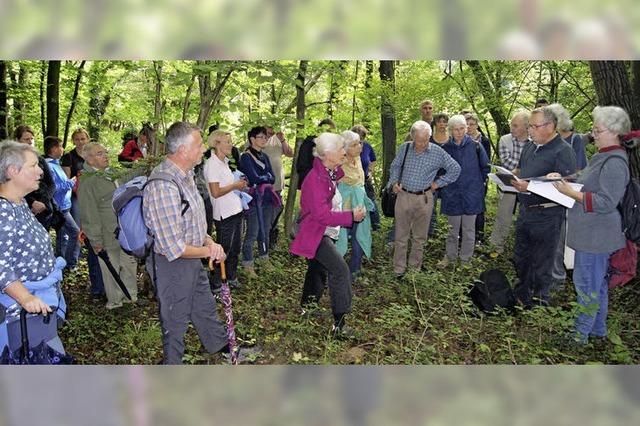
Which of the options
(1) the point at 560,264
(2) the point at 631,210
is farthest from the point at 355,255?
(2) the point at 631,210

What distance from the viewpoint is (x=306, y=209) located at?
519 cm

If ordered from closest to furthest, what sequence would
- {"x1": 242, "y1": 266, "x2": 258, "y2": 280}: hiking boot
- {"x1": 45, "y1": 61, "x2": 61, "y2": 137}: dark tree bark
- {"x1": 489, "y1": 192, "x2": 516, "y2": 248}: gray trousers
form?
1. {"x1": 242, "y1": 266, "x2": 258, "y2": 280}: hiking boot
2. {"x1": 489, "y1": 192, "x2": 516, "y2": 248}: gray trousers
3. {"x1": 45, "y1": 61, "x2": 61, "y2": 137}: dark tree bark

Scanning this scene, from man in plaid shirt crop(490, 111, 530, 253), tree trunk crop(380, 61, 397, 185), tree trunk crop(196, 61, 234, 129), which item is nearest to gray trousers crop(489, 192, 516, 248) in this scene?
man in plaid shirt crop(490, 111, 530, 253)

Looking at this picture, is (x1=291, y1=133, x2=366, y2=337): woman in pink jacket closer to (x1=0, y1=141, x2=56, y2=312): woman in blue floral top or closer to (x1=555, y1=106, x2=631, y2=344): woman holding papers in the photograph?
(x1=555, y1=106, x2=631, y2=344): woman holding papers

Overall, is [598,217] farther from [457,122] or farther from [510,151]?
[510,151]

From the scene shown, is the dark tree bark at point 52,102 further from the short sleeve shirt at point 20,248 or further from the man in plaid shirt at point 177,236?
the short sleeve shirt at point 20,248

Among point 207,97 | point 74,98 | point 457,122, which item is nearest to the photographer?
point 207,97

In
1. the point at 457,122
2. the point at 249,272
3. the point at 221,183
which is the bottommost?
the point at 249,272

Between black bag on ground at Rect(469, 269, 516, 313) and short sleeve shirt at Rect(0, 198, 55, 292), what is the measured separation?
422 cm

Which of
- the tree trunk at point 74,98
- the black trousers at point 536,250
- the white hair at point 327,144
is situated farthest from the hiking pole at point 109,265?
the tree trunk at point 74,98

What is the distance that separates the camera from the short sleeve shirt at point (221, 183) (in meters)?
6.43

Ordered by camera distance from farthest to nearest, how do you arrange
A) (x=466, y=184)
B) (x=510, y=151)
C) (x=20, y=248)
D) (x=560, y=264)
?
(x=510, y=151) < (x=466, y=184) < (x=560, y=264) < (x=20, y=248)

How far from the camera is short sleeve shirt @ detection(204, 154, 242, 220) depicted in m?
6.43

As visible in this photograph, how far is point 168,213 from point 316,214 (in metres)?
1.67
